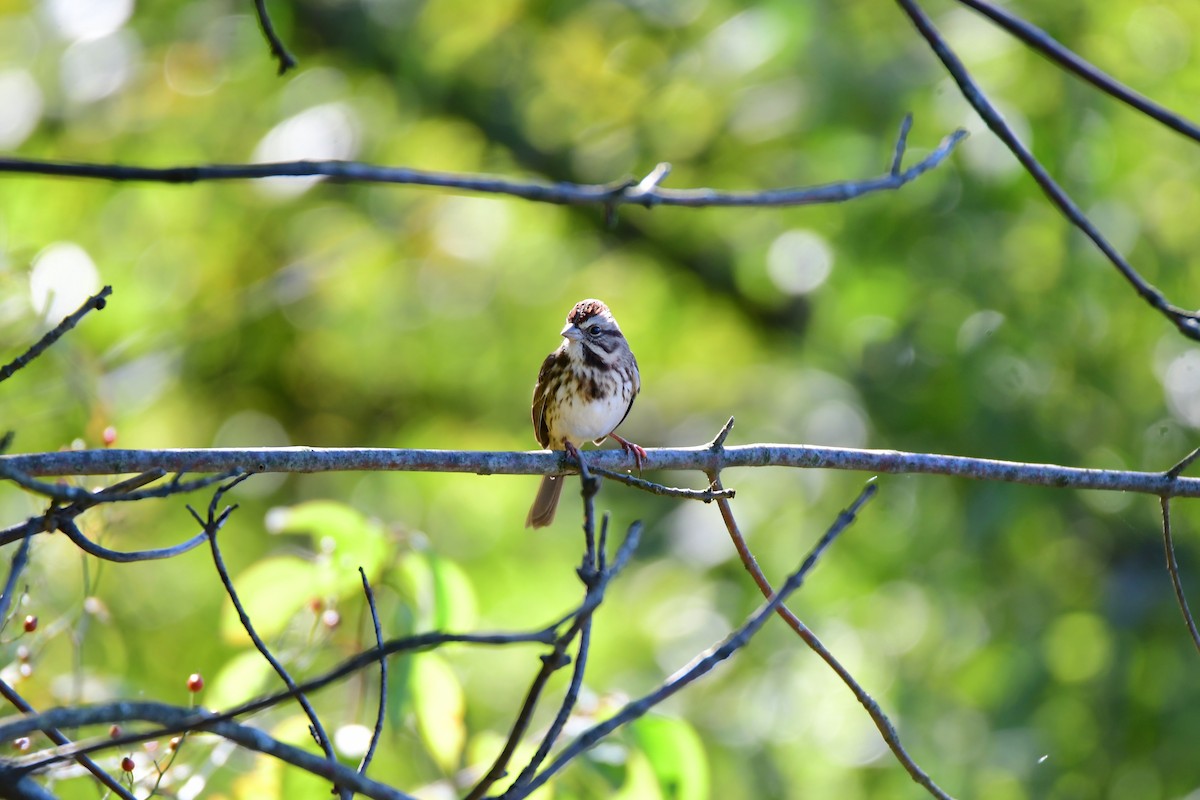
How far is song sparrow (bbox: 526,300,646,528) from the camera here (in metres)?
5.45

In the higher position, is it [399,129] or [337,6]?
[337,6]

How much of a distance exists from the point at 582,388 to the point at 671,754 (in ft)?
7.28

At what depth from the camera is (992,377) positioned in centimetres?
738

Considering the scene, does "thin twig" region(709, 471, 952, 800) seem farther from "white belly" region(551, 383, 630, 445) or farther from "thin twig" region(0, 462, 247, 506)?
"white belly" region(551, 383, 630, 445)

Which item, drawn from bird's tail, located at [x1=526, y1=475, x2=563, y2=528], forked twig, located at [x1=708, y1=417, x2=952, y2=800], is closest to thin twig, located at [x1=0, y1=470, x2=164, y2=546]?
forked twig, located at [x1=708, y1=417, x2=952, y2=800]

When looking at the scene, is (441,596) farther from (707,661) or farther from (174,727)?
(174,727)

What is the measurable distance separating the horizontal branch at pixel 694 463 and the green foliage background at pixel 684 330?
192cm

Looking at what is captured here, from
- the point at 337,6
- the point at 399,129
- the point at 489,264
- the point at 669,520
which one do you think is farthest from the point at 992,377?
the point at 337,6

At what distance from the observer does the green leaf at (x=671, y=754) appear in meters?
3.47

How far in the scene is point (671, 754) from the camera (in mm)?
3479

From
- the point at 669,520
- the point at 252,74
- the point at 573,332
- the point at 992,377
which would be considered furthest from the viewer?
the point at 252,74

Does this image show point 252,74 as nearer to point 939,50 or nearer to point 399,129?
point 399,129

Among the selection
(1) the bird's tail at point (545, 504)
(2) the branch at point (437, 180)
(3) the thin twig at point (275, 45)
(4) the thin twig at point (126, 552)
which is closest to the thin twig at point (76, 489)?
(4) the thin twig at point (126, 552)

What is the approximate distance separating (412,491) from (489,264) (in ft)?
6.68
